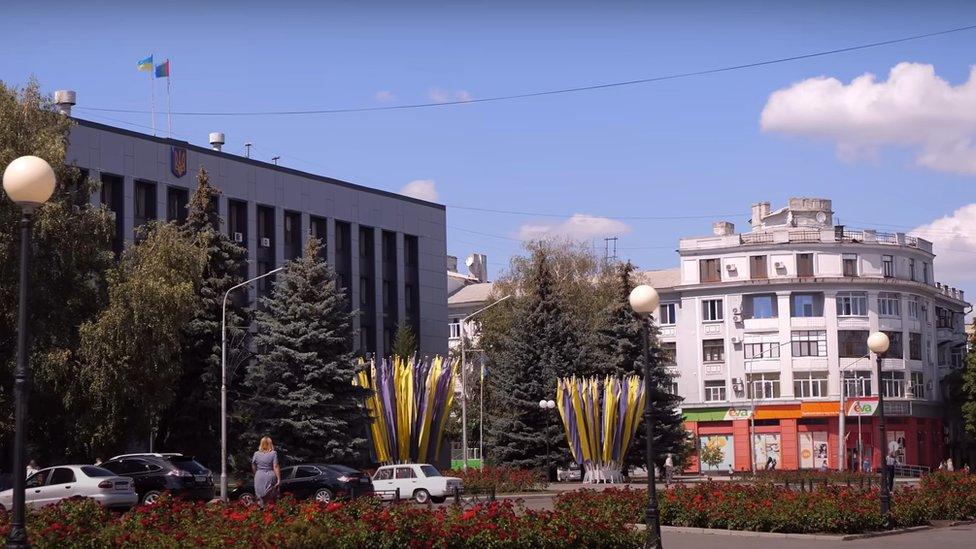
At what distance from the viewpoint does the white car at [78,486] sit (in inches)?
1157

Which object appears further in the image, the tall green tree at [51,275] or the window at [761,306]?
the window at [761,306]

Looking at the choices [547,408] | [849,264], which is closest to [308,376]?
[547,408]

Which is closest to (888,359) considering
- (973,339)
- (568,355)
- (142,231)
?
(973,339)

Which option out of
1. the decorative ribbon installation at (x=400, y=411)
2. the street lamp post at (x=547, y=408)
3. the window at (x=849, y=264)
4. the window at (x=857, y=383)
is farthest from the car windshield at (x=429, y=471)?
the window at (x=849, y=264)

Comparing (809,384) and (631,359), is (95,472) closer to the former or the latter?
(631,359)

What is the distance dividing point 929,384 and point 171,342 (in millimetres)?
63437

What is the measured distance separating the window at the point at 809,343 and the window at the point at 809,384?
1.38 metres

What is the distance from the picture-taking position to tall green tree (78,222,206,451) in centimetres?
3775

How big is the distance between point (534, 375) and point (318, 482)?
26705 millimetres

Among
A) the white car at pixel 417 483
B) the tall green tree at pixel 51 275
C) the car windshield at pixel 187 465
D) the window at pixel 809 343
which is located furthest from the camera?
the window at pixel 809 343

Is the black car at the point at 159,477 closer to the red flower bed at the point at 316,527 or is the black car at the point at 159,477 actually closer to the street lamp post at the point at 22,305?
the red flower bed at the point at 316,527

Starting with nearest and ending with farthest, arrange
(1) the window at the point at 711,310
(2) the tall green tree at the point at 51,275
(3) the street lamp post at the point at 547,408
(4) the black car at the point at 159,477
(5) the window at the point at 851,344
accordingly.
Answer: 1. (4) the black car at the point at 159,477
2. (2) the tall green tree at the point at 51,275
3. (3) the street lamp post at the point at 547,408
4. (5) the window at the point at 851,344
5. (1) the window at the point at 711,310

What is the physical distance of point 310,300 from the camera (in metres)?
48.2

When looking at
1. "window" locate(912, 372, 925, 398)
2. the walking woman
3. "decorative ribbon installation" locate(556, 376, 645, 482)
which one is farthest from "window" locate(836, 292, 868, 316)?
the walking woman
